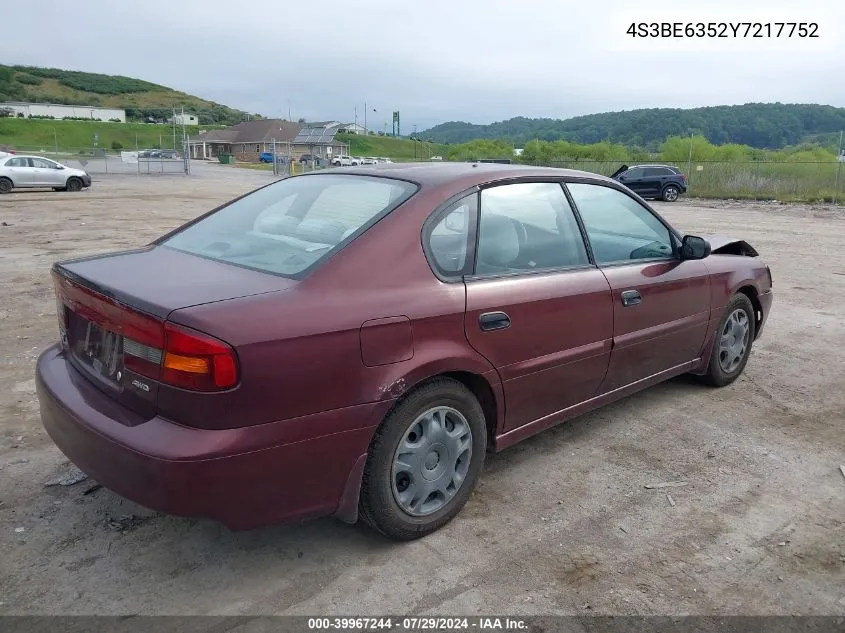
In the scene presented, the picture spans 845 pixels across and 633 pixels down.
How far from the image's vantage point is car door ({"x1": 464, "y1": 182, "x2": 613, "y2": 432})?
3.10m

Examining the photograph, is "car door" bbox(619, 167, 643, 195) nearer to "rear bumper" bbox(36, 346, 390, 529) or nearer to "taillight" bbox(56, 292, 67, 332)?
"taillight" bbox(56, 292, 67, 332)

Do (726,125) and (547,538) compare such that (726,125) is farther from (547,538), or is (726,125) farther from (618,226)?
(547,538)

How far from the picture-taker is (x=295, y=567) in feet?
9.02

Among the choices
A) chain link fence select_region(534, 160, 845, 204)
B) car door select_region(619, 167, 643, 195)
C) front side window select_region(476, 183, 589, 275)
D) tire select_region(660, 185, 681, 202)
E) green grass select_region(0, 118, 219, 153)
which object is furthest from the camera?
green grass select_region(0, 118, 219, 153)

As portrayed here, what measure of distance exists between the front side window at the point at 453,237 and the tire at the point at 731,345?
2.37m

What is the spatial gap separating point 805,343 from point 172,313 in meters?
5.74

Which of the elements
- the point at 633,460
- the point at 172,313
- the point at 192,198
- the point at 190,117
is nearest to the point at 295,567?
the point at 172,313

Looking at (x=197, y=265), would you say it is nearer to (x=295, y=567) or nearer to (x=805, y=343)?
(x=295, y=567)

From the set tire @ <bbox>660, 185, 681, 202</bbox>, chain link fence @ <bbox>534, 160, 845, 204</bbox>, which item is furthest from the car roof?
chain link fence @ <bbox>534, 160, 845, 204</bbox>

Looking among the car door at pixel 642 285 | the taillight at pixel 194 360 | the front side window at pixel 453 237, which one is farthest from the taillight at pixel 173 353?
the car door at pixel 642 285

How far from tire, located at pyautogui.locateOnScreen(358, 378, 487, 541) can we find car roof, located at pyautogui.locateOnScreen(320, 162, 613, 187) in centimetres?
98

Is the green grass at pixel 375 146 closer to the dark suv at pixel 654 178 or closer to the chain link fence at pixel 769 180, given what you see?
the chain link fence at pixel 769 180

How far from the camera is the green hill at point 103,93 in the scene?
127000mm

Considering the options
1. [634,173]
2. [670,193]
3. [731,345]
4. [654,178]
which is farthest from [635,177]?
[731,345]
